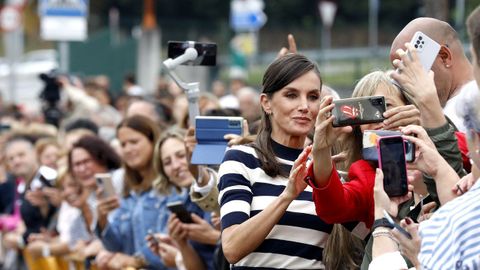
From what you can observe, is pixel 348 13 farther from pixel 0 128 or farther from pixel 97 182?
pixel 97 182

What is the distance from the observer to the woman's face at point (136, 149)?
33.5 feet

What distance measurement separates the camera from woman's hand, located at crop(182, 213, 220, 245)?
857 cm

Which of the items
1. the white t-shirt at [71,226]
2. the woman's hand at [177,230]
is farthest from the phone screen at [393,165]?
the white t-shirt at [71,226]

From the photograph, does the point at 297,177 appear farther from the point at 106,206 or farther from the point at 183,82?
the point at 106,206

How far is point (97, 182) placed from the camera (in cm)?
1062

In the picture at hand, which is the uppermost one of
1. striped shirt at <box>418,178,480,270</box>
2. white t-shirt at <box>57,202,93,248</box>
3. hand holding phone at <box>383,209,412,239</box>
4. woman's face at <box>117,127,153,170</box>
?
striped shirt at <box>418,178,480,270</box>

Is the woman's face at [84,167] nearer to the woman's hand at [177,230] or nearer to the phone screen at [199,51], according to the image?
the woman's hand at [177,230]

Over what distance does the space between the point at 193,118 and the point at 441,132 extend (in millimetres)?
2667

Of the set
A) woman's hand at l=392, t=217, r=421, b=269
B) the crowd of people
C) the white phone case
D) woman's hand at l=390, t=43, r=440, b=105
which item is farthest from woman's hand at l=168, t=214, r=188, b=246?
woman's hand at l=392, t=217, r=421, b=269

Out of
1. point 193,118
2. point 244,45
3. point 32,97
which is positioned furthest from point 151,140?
point 32,97

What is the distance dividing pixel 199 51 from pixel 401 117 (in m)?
2.26

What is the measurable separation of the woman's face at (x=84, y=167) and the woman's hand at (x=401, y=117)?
5785 mm

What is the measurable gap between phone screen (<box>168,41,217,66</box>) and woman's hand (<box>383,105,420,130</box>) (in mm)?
2187

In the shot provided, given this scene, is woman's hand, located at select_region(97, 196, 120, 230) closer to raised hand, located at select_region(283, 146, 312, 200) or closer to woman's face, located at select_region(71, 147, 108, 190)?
woman's face, located at select_region(71, 147, 108, 190)
